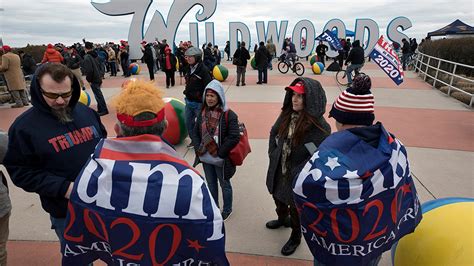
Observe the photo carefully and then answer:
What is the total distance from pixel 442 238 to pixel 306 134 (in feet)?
→ 3.99

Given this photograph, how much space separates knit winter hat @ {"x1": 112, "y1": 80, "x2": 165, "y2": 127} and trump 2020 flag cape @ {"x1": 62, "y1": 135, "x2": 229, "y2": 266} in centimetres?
9

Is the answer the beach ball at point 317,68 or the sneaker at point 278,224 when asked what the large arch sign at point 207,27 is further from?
the sneaker at point 278,224

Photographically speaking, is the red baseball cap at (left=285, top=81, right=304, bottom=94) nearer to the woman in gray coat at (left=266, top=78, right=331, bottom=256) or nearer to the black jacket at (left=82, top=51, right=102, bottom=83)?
the woman in gray coat at (left=266, top=78, right=331, bottom=256)

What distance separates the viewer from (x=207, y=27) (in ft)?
74.9

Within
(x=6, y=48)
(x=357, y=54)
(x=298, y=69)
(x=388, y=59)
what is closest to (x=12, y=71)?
(x=6, y=48)

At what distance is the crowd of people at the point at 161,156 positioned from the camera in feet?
5.00

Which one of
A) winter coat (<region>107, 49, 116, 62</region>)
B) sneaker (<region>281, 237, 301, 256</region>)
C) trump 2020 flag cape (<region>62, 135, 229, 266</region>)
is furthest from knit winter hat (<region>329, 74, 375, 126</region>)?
winter coat (<region>107, 49, 116, 62</region>)

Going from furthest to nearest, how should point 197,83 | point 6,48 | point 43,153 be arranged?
point 6,48
point 197,83
point 43,153

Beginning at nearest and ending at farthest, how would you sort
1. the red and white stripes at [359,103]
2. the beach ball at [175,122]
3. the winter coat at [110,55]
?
the red and white stripes at [359,103] → the beach ball at [175,122] → the winter coat at [110,55]

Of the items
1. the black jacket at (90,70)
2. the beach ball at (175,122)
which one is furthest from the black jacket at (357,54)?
the black jacket at (90,70)

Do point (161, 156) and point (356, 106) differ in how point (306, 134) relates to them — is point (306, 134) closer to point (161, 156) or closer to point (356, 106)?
point (356, 106)

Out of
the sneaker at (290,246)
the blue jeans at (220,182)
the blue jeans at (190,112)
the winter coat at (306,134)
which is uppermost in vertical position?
the winter coat at (306,134)

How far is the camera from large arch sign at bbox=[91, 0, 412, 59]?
67.6 feet

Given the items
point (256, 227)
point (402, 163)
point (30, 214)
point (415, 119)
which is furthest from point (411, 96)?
point (30, 214)
